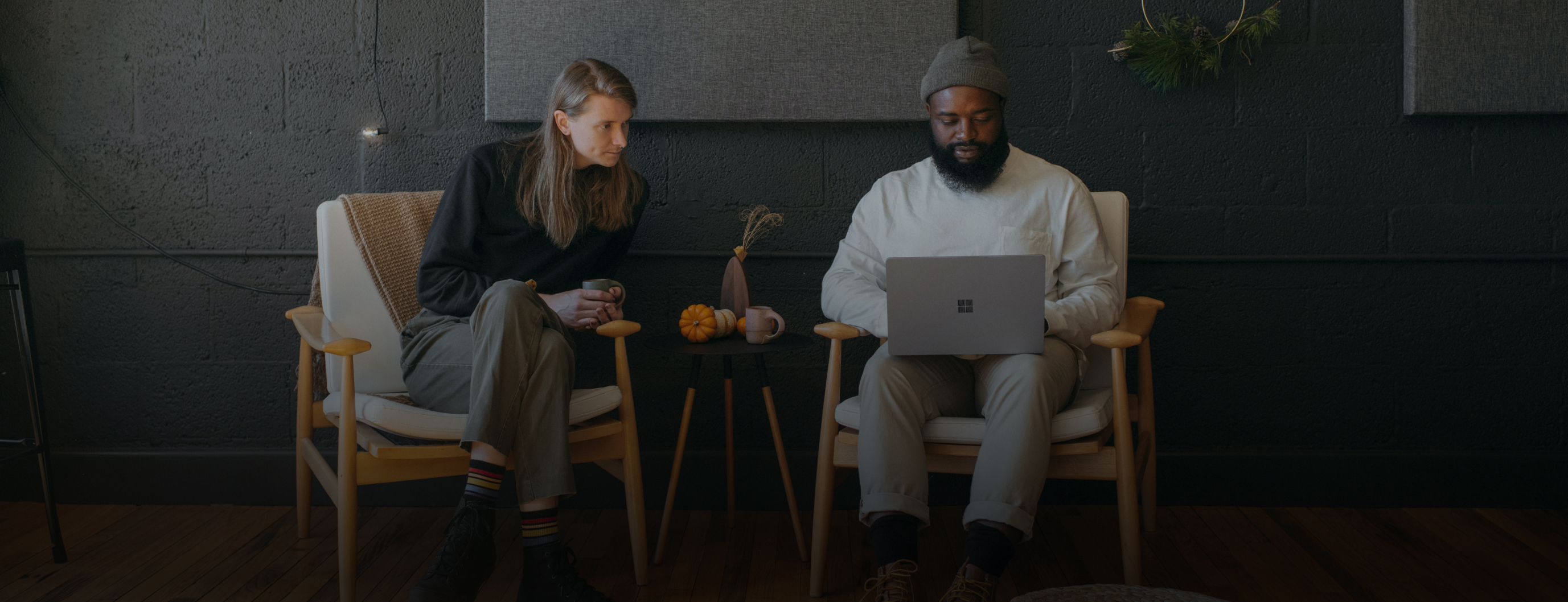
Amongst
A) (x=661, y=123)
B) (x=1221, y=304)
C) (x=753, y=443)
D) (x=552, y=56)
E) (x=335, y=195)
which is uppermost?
(x=552, y=56)

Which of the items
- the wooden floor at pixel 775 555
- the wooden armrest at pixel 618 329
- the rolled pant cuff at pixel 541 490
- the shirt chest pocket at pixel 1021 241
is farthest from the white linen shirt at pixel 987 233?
the rolled pant cuff at pixel 541 490

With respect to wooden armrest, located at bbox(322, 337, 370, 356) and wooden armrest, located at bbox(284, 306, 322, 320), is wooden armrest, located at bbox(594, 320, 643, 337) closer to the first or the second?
wooden armrest, located at bbox(322, 337, 370, 356)

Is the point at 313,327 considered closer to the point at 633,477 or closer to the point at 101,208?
the point at 633,477

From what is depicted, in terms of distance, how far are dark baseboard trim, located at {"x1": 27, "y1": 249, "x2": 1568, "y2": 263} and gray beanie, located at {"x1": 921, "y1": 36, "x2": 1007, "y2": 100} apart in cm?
58

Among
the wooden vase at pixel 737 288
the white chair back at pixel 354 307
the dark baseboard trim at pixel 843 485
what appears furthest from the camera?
the dark baseboard trim at pixel 843 485

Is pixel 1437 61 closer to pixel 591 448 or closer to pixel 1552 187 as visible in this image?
pixel 1552 187

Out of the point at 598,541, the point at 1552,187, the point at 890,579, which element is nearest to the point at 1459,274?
the point at 1552,187

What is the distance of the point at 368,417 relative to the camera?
1.73 metres

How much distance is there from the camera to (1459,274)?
2.37 m

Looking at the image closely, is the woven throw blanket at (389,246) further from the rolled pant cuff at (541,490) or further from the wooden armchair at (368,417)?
the rolled pant cuff at (541,490)

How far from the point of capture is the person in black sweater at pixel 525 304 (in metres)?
1.68

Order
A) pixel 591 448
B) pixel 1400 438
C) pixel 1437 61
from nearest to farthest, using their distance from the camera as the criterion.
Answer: pixel 591 448, pixel 1437 61, pixel 1400 438

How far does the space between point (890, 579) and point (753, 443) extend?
3.12 feet

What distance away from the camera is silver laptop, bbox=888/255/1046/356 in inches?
64.1
